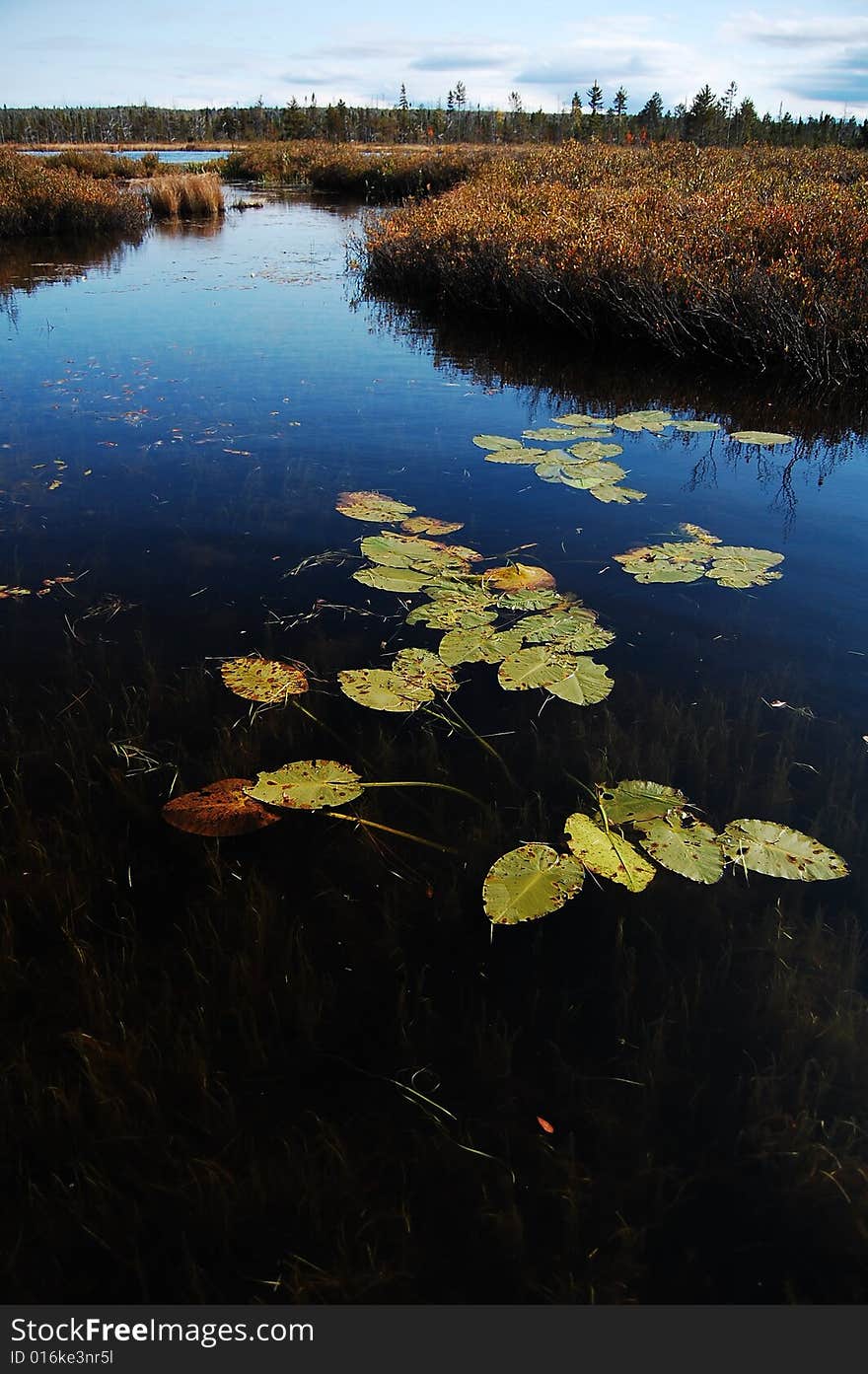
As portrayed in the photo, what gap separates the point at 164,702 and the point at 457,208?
14.7 meters

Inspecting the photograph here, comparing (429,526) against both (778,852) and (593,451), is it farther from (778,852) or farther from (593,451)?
(778,852)

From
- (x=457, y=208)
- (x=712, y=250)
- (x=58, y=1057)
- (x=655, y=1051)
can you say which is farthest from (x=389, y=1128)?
Result: (x=457, y=208)


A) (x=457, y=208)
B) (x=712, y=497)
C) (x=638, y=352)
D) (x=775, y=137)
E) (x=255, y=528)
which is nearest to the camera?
(x=255, y=528)

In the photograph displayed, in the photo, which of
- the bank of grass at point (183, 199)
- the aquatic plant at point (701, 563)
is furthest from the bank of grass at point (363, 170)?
the aquatic plant at point (701, 563)

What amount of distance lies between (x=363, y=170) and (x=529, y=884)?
112 ft

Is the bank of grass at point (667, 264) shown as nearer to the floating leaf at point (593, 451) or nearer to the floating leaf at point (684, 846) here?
the floating leaf at point (593, 451)

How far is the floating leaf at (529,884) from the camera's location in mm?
2361

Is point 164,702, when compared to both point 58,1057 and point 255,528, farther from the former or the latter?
point 255,528

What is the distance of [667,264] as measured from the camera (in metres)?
9.96

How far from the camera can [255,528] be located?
5309 millimetres

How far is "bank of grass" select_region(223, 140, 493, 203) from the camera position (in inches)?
1013

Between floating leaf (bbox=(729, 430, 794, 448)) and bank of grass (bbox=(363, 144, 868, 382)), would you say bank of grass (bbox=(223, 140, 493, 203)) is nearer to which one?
bank of grass (bbox=(363, 144, 868, 382))

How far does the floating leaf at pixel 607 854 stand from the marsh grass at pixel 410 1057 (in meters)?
0.09

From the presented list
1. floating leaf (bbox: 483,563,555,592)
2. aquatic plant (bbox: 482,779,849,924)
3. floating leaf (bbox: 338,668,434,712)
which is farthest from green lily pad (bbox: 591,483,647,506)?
aquatic plant (bbox: 482,779,849,924)
